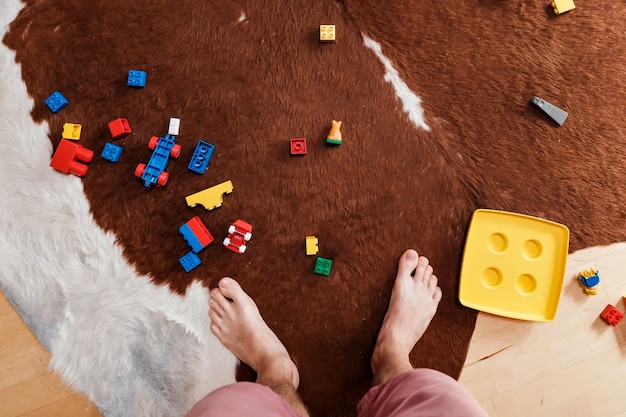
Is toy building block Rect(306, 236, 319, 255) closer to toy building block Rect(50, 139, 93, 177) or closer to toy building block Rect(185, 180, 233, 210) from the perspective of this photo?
toy building block Rect(185, 180, 233, 210)

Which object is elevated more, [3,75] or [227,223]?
[3,75]

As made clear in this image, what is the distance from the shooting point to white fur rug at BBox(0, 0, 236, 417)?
0.91 m

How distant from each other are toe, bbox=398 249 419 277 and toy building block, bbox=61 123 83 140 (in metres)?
0.73

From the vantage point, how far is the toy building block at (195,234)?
92 cm

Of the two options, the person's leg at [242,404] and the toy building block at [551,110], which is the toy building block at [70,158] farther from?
the toy building block at [551,110]

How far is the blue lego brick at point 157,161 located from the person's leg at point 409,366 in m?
0.53

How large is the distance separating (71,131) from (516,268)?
968 millimetres

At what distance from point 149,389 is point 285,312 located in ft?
1.04

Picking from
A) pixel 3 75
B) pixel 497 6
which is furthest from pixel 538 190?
pixel 3 75

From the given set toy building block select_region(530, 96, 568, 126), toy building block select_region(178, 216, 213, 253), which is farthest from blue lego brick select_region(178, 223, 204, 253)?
toy building block select_region(530, 96, 568, 126)

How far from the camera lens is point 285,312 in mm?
934

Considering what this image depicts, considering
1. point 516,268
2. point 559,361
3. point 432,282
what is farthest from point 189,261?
point 559,361

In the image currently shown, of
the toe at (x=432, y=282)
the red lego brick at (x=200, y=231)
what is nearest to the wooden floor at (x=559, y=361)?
the toe at (x=432, y=282)

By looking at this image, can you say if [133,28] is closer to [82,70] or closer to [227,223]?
[82,70]
